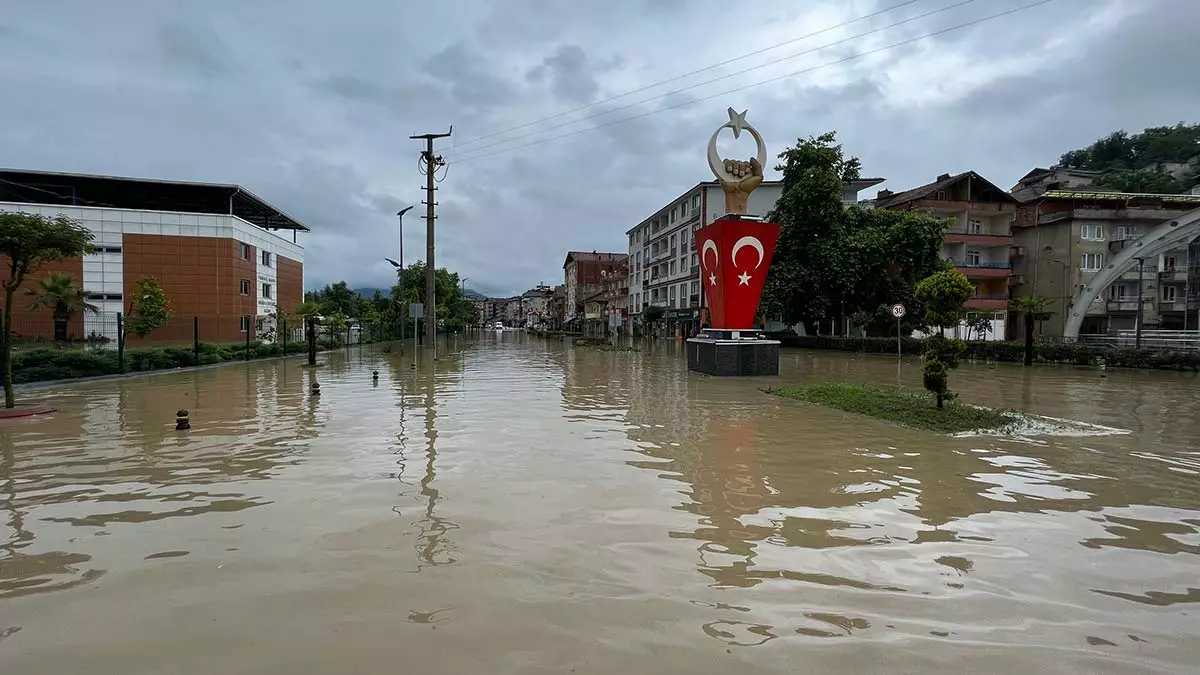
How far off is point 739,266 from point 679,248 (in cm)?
4042

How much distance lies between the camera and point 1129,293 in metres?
47.7

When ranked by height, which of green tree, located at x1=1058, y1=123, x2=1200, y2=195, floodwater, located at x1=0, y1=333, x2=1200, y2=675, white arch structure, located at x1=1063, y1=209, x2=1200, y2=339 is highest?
green tree, located at x1=1058, y1=123, x2=1200, y2=195

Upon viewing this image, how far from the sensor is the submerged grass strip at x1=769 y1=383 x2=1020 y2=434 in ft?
35.0

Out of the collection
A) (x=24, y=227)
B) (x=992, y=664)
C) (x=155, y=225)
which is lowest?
(x=992, y=664)

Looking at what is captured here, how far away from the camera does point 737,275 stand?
21.7m

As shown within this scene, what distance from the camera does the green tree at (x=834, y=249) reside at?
39.0 metres

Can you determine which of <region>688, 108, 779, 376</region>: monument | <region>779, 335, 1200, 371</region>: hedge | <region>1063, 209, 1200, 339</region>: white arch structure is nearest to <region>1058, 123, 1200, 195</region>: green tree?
<region>1063, 209, 1200, 339</region>: white arch structure

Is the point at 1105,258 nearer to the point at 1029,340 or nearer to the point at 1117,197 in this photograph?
the point at 1117,197

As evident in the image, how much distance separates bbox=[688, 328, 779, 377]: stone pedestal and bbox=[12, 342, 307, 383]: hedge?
63.6 ft

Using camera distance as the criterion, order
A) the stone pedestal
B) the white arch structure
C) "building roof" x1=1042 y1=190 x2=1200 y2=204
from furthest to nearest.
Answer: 1. "building roof" x1=1042 y1=190 x2=1200 y2=204
2. the white arch structure
3. the stone pedestal

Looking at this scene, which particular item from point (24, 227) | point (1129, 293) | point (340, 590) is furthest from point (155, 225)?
point (1129, 293)

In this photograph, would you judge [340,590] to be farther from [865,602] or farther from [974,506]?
[974,506]

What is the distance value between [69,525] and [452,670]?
15.2 ft

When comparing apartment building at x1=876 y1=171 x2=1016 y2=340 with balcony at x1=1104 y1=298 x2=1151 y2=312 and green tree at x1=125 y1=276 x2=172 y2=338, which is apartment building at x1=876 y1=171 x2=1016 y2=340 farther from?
green tree at x1=125 y1=276 x2=172 y2=338
